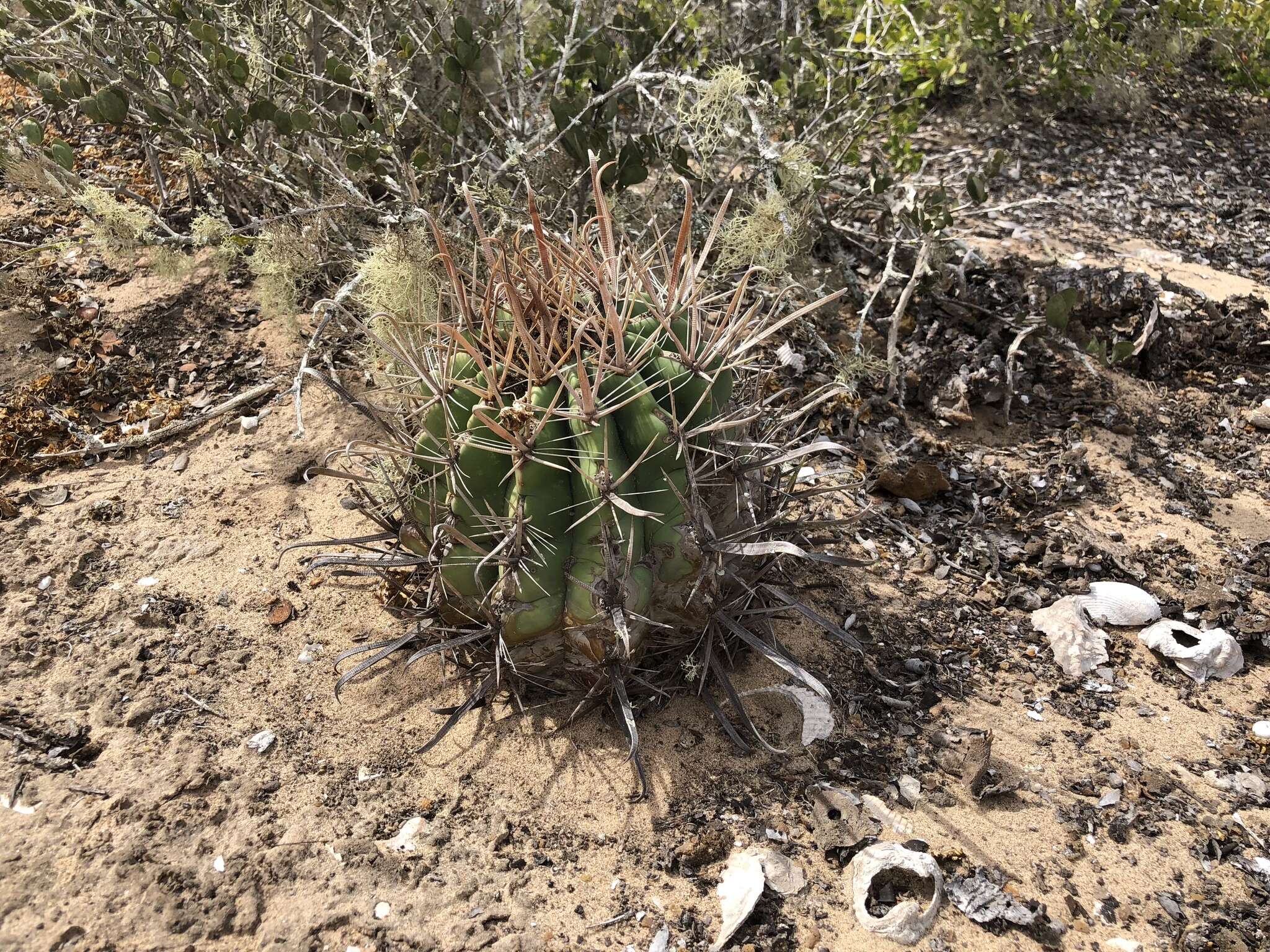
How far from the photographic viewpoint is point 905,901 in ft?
6.12

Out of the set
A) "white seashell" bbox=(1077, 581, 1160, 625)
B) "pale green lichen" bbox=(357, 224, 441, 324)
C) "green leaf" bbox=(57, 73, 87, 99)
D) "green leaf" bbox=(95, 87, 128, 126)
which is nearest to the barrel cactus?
"pale green lichen" bbox=(357, 224, 441, 324)

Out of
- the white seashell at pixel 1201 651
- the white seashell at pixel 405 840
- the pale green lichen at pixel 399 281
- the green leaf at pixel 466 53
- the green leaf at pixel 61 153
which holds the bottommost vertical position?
the white seashell at pixel 1201 651

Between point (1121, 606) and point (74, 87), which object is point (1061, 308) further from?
point (74, 87)

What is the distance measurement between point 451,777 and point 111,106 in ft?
7.81

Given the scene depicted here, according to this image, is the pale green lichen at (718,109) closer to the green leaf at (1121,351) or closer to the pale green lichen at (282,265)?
the pale green lichen at (282,265)

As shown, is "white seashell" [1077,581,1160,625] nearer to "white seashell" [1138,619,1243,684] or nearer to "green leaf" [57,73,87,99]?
"white seashell" [1138,619,1243,684]

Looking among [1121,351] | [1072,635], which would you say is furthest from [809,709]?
[1121,351]

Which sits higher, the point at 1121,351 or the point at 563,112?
the point at 563,112

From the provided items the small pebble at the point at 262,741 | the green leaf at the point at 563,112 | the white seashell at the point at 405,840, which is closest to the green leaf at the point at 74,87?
the green leaf at the point at 563,112

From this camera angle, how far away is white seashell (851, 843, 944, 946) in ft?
5.91

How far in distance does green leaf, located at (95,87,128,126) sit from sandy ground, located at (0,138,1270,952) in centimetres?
115

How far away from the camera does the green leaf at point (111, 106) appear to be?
2975 millimetres

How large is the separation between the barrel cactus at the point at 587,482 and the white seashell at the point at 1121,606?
0.94 meters

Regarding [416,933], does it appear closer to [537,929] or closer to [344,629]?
[537,929]
